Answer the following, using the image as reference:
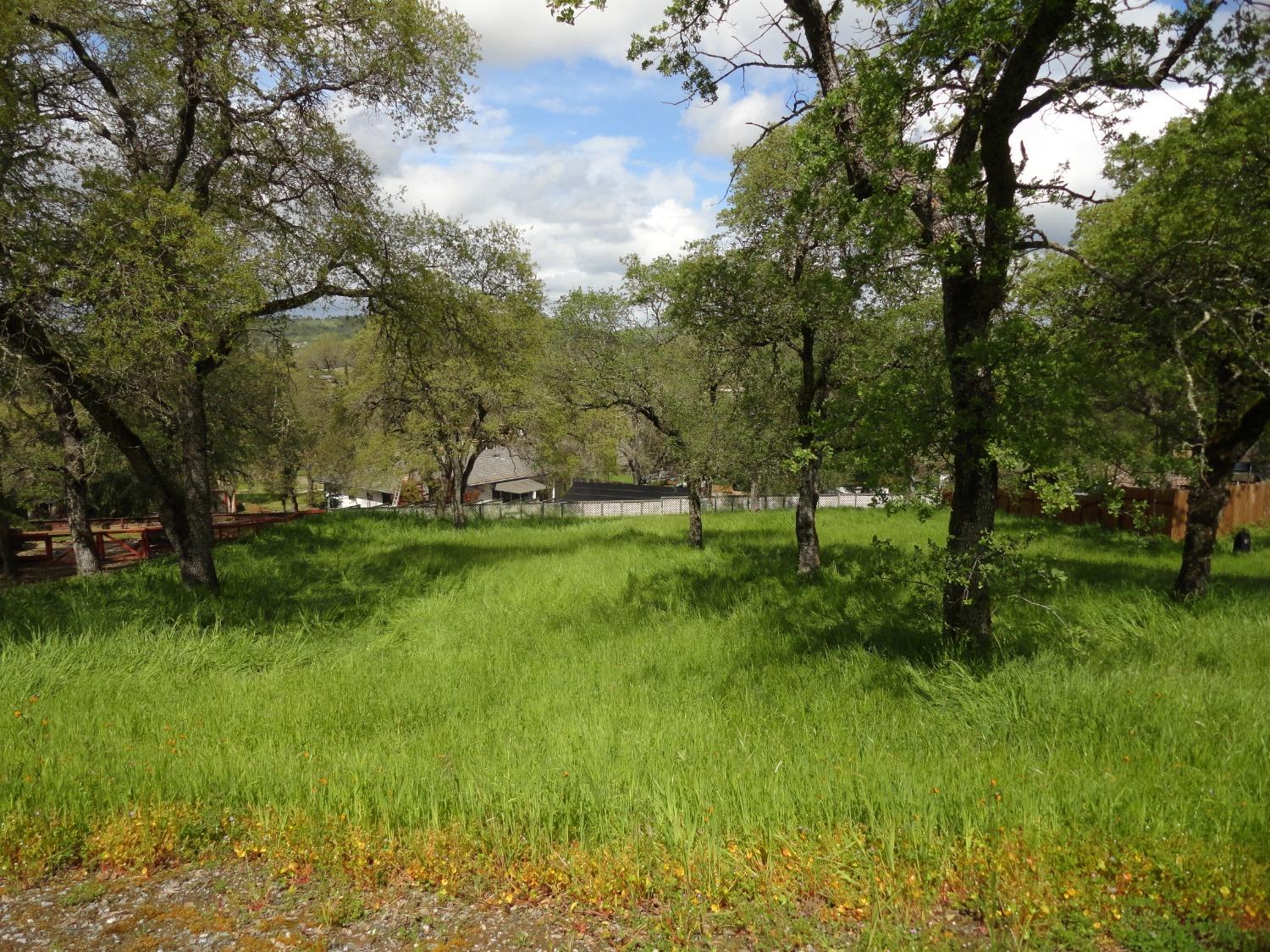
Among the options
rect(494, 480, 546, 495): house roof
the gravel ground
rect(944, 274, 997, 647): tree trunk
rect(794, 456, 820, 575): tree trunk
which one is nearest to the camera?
the gravel ground

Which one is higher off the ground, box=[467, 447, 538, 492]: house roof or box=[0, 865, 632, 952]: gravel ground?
box=[467, 447, 538, 492]: house roof

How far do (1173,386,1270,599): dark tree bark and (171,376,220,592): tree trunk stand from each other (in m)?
15.3

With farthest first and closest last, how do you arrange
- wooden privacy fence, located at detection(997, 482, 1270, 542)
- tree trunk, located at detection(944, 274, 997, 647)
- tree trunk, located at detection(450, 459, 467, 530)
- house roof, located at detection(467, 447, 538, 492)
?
house roof, located at detection(467, 447, 538, 492) < tree trunk, located at detection(450, 459, 467, 530) < wooden privacy fence, located at detection(997, 482, 1270, 542) < tree trunk, located at detection(944, 274, 997, 647)

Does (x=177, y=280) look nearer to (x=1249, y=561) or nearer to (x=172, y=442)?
(x=172, y=442)

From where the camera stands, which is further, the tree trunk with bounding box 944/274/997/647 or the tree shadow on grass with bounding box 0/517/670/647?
the tree shadow on grass with bounding box 0/517/670/647

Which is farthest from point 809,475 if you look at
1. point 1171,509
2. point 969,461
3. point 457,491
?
point 457,491

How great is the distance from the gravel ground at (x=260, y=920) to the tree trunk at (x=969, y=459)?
5173 mm

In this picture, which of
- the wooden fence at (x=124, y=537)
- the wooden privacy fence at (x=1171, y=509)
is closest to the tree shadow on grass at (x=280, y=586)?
the wooden fence at (x=124, y=537)

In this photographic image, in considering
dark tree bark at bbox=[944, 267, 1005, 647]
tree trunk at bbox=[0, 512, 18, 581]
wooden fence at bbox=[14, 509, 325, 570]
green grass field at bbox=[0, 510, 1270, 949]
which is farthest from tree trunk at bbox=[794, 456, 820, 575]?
tree trunk at bbox=[0, 512, 18, 581]

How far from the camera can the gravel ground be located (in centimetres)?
332

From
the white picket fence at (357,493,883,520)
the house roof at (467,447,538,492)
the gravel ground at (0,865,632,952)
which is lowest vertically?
the gravel ground at (0,865,632,952)

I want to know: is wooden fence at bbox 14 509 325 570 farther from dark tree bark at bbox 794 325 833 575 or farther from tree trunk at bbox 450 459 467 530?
dark tree bark at bbox 794 325 833 575

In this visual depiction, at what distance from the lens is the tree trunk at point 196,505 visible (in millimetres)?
11109

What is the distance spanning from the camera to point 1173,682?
6.23 metres
